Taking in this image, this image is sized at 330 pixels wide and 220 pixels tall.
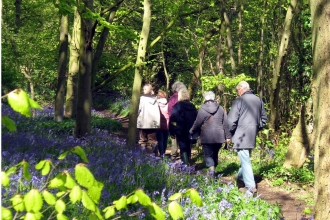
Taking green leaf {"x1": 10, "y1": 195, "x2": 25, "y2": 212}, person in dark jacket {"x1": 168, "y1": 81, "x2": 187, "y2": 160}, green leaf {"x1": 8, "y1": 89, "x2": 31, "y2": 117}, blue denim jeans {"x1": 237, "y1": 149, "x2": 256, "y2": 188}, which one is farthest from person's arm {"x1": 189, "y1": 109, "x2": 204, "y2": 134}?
green leaf {"x1": 8, "y1": 89, "x2": 31, "y2": 117}

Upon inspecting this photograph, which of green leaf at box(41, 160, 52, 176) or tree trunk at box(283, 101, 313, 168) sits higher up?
green leaf at box(41, 160, 52, 176)

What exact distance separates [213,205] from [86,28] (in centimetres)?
662

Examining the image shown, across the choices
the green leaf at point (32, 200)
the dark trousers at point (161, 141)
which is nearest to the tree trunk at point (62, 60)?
the dark trousers at point (161, 141)

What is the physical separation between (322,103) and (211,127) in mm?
4415

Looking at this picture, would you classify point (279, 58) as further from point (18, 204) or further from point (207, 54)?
point (18, 204)

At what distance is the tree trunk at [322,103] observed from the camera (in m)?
5.84

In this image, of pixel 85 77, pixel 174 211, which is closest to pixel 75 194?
pixel 174 211

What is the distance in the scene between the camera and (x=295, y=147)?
1188 cm

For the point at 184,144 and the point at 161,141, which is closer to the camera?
the point at 184,144

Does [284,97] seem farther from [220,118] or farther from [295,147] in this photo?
[220,118]

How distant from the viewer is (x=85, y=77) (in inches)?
477

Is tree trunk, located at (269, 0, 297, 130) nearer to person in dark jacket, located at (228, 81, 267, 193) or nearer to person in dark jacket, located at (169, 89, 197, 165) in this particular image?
person in dark jacket, located at (169, 89, 197, 165)

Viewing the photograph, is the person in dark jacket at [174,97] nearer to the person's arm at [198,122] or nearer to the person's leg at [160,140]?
the person's leg at [160,140]

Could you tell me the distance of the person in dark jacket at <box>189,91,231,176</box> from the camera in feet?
33.3
